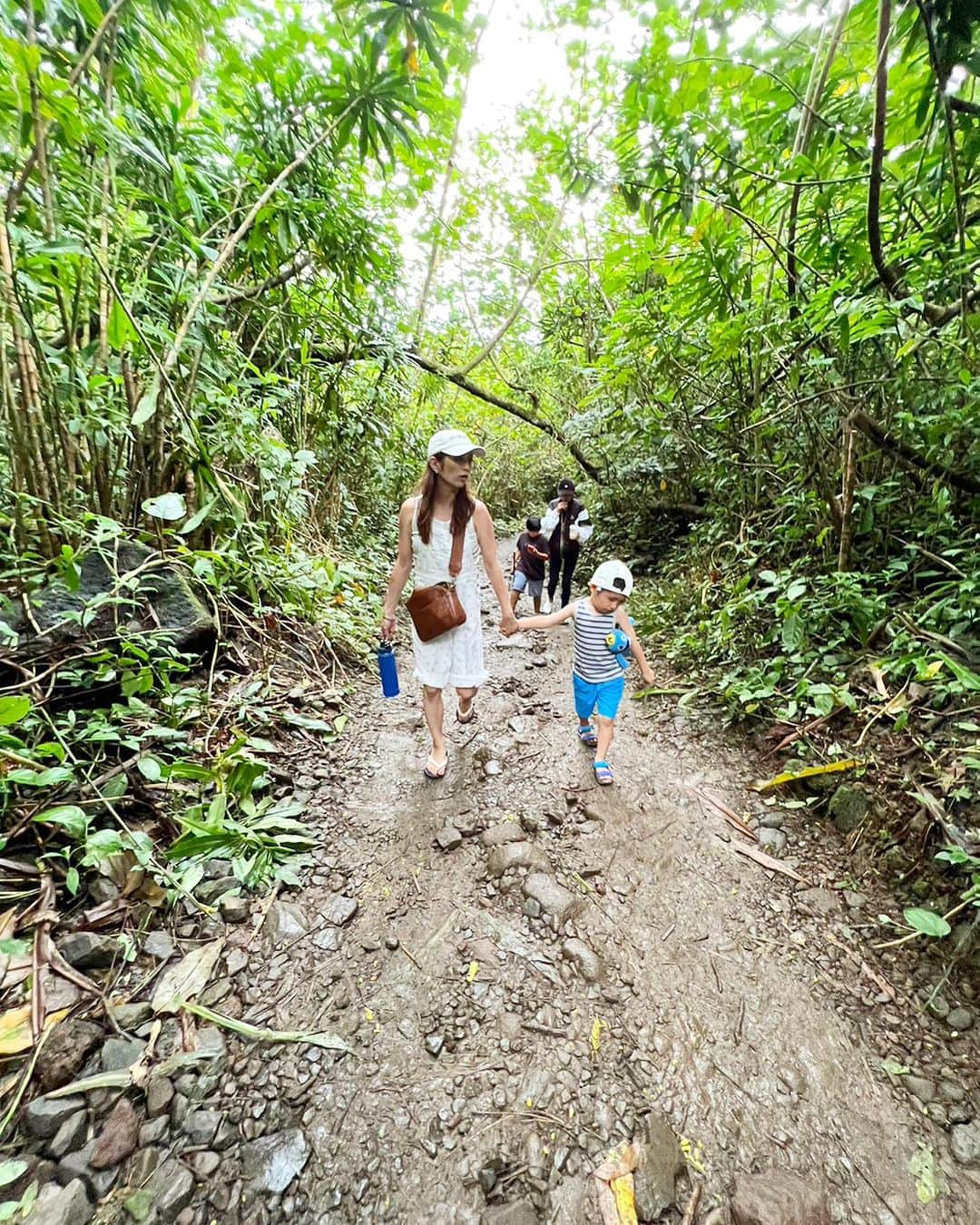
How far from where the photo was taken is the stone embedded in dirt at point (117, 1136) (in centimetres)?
137

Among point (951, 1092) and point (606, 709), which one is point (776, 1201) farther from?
point (606, 709)

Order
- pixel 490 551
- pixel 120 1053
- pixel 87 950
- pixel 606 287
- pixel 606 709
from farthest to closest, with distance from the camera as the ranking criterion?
pixel 606 287
pixel 606 709
pixel 490 551
pixel 87 950
pixel 120 1053

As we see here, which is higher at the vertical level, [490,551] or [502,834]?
[490,551]

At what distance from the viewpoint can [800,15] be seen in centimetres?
265

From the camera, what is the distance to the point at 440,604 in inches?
111

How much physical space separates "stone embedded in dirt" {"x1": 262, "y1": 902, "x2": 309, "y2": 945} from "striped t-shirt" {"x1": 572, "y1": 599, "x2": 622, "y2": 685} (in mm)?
2022

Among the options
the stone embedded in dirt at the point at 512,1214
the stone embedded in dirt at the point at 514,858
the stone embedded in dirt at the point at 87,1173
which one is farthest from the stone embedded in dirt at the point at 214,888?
the stone embedded in dirt at the point at 512,1214

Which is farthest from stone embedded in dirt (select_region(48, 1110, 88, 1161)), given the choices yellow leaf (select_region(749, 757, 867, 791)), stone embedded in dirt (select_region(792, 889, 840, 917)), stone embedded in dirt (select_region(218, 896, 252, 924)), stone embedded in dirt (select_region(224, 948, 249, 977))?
yellow leaf (select_region(749, 757, 867, 791))

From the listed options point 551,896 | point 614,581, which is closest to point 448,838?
point 551,896

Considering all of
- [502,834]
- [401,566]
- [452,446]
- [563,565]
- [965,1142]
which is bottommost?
[965,1142]

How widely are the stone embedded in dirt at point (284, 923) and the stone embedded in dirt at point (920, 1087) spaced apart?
2.31m

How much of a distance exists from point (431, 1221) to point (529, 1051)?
506 mm

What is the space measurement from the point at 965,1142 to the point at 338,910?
2.33 meters

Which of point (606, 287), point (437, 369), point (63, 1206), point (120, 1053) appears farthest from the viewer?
point (437, 369)
